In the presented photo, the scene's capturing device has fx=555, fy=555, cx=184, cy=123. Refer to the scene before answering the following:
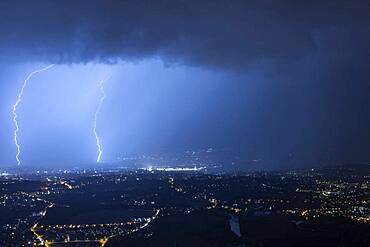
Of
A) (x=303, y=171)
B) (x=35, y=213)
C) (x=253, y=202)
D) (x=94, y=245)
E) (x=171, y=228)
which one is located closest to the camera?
(x=94, y=245)

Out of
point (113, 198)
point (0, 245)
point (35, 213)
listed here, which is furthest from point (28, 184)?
point (0, 245)

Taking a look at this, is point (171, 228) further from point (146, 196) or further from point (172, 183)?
point (172, 183)

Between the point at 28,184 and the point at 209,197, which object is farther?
the point at 28,184

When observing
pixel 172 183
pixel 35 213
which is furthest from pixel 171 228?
pixel 172 183

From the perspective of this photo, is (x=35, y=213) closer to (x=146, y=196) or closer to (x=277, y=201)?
(x=146, y=196)

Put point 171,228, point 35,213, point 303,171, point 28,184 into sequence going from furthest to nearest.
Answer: point 303,171 → point 28,184 → point 35,213 → point 171,228

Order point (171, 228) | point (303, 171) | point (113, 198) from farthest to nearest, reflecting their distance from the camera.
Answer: point (303, 171)
point (113, 198)
point (171, 228)
